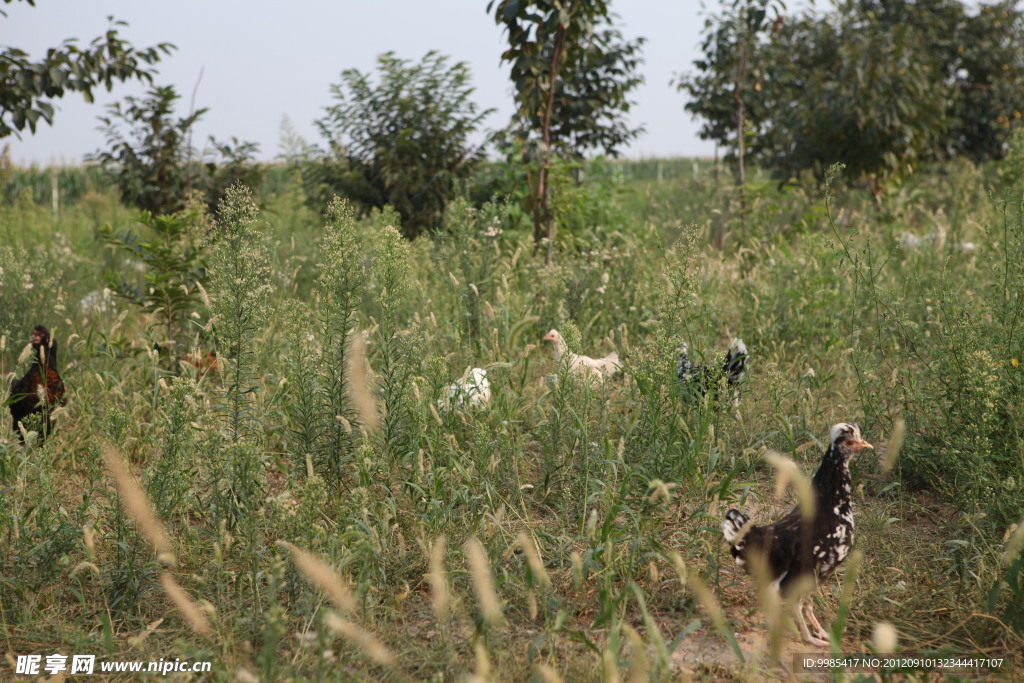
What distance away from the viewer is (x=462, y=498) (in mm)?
3178

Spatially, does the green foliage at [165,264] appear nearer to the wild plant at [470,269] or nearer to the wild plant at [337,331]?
the wild plant at [470,269]

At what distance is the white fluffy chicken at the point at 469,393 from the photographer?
3631 mm

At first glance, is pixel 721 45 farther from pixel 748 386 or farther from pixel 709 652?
pixel 709 652

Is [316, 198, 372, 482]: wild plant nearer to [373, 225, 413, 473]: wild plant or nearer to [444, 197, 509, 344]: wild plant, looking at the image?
[373, 225, 413, 473]: wild plant

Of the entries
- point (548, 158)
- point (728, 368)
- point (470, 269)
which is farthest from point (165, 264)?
point (728, 368)

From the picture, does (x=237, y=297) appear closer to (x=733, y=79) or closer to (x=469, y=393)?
(x=469, y=393)

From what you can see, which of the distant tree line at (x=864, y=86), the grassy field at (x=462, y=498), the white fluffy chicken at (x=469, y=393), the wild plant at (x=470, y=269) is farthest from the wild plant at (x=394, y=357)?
the distant tree line at (x=864, y=86)

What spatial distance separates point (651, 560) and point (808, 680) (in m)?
0.70

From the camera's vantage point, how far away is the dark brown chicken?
388 cm

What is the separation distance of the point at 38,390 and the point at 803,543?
→ 3.51m

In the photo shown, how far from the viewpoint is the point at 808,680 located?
215 cm

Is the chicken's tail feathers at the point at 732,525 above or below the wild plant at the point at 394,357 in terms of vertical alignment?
below

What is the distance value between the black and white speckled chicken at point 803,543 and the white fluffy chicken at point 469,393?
1501 mm

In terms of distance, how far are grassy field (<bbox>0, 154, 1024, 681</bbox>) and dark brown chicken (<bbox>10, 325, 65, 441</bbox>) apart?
0.34 feet
